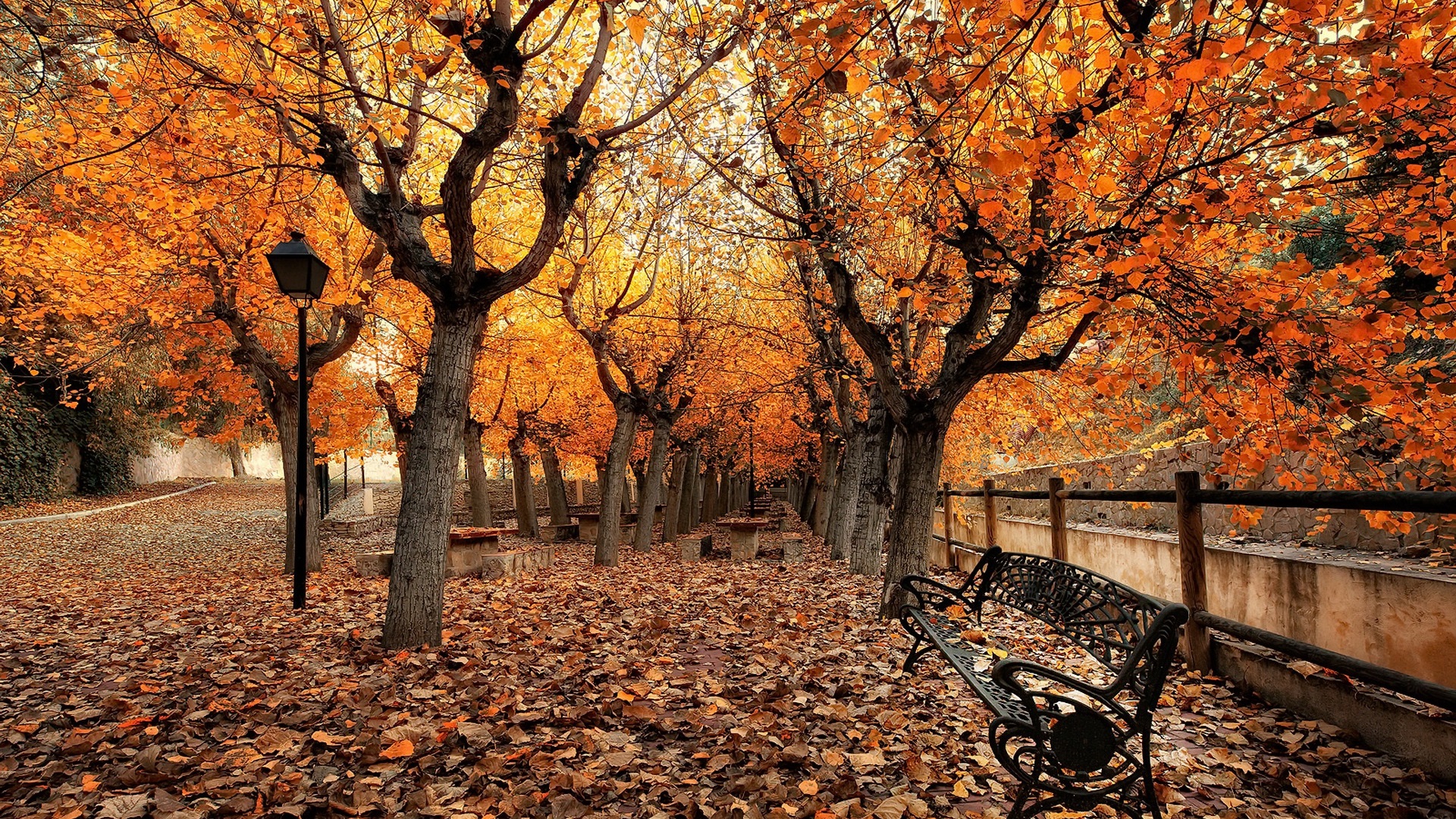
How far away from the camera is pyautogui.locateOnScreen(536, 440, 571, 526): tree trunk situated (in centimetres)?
1720

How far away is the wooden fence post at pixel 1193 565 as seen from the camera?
4312 millimetres

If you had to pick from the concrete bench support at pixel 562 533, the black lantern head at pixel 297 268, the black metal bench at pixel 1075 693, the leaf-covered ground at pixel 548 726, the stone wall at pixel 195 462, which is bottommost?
the concrete bench support at pixel 562 533

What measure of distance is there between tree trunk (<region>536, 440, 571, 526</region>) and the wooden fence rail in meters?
12.8

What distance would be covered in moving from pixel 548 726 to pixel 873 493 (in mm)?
7255

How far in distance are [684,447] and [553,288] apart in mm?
7948

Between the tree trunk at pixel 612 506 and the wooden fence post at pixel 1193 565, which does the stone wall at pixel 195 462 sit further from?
the wooden fence post at pixel 1193 565

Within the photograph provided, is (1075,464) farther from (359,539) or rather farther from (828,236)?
(359,539)

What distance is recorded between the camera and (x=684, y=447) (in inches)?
745

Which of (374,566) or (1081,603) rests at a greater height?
(1081,603)

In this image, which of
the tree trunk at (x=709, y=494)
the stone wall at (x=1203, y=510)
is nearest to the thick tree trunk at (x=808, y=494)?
the tree trunk at (x=709, y=494)

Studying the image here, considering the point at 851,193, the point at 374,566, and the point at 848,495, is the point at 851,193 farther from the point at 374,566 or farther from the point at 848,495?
the point at 374,566

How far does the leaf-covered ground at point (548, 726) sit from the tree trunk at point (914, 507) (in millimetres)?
451

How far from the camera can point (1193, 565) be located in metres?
4.30

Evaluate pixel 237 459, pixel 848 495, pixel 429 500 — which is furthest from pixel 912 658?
pixel 237 459
